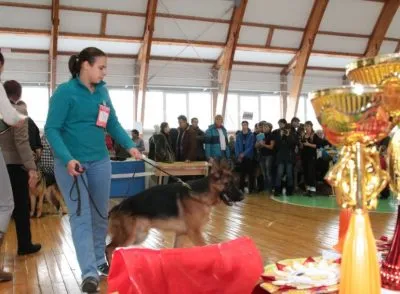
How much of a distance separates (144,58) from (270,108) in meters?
4.91

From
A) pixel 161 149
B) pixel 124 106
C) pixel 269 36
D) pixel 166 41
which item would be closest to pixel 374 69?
pixel 161 149

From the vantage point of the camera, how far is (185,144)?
29.0ft

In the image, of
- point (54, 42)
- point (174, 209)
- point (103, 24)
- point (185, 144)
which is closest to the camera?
point (174, 209)

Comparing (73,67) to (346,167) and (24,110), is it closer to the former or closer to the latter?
(24,110)

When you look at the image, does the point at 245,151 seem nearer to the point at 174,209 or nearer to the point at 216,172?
the point at 216,172

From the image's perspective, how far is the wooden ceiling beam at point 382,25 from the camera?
13.8m

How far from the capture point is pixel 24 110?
3.88 meters

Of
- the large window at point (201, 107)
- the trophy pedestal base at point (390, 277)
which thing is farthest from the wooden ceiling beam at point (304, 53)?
the trophy pedestal base at point (390, 277)

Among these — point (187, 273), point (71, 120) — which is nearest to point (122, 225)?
point (71, 120)

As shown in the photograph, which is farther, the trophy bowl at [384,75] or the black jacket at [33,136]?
the black jacket at [33,136]

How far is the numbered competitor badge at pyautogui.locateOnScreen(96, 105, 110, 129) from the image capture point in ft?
9.57

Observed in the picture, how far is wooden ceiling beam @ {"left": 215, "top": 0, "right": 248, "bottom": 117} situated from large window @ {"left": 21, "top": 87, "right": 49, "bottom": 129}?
5207 millimetres

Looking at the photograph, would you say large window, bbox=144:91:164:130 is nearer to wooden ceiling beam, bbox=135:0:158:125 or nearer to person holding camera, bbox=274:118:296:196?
wooden ceiling beam, bbox=135:0:158:125

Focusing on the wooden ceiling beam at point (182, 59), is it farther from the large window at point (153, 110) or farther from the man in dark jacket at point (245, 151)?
the man in dark jacket at point (245, 151)
